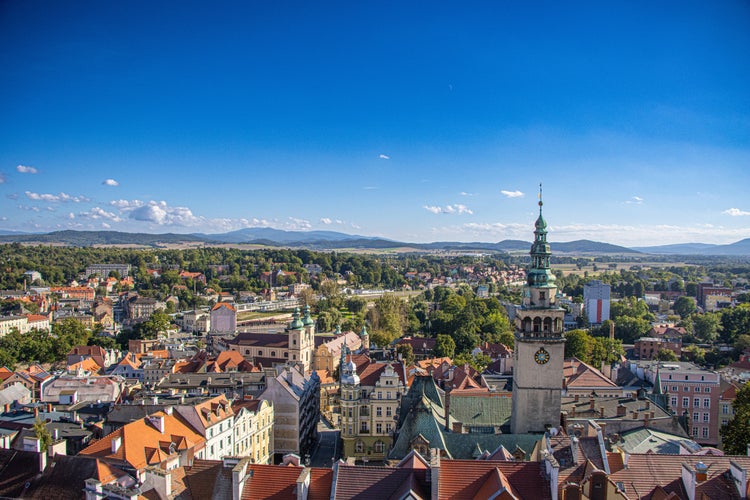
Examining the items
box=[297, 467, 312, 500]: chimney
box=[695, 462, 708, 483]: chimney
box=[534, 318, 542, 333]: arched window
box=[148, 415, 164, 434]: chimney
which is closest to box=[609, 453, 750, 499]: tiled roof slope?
box=[695, 462, 708, 483]: chimney

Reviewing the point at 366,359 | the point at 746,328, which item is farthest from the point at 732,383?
the point at 746,328

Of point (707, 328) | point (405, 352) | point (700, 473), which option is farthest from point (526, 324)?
point (707, 328)

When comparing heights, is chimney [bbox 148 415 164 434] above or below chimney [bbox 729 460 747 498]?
below

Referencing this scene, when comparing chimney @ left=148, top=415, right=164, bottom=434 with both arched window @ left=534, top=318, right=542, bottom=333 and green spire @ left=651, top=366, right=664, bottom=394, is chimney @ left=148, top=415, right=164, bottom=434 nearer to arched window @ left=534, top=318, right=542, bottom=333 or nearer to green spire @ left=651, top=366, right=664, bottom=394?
arched window @ left=534, top=318, right=542, bottom=333

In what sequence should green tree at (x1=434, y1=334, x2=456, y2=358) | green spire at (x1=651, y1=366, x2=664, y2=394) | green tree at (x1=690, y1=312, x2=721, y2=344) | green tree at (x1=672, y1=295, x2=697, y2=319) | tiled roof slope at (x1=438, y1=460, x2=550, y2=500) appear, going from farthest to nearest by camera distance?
green tree at (x1=672, y1=295, x2=697, y2=319)
green tree at (x1=690, y1=312, x2=721, y2=344)
green tree at (x1=434, y1=334, x2=456, y2=358)
green spire at (x1=651, y1=366, x2=664, y2=394)
tiled roof slope at (x1=438, y1=460, x2=550, y2=500)

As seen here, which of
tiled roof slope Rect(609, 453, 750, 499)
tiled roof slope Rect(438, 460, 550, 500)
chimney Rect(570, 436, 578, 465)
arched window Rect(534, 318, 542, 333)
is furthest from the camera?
arched window Rect(534, 318, 542, 333)

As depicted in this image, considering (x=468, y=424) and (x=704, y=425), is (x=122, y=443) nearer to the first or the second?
(x=468, y=424)

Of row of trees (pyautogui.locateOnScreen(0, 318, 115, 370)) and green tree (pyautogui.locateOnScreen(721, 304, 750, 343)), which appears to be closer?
row of trees (pyautogui.locateOnScreen(0, 318, 115, 370))

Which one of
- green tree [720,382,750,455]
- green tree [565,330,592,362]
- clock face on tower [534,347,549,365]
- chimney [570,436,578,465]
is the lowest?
green tree [565,330,592,362]
